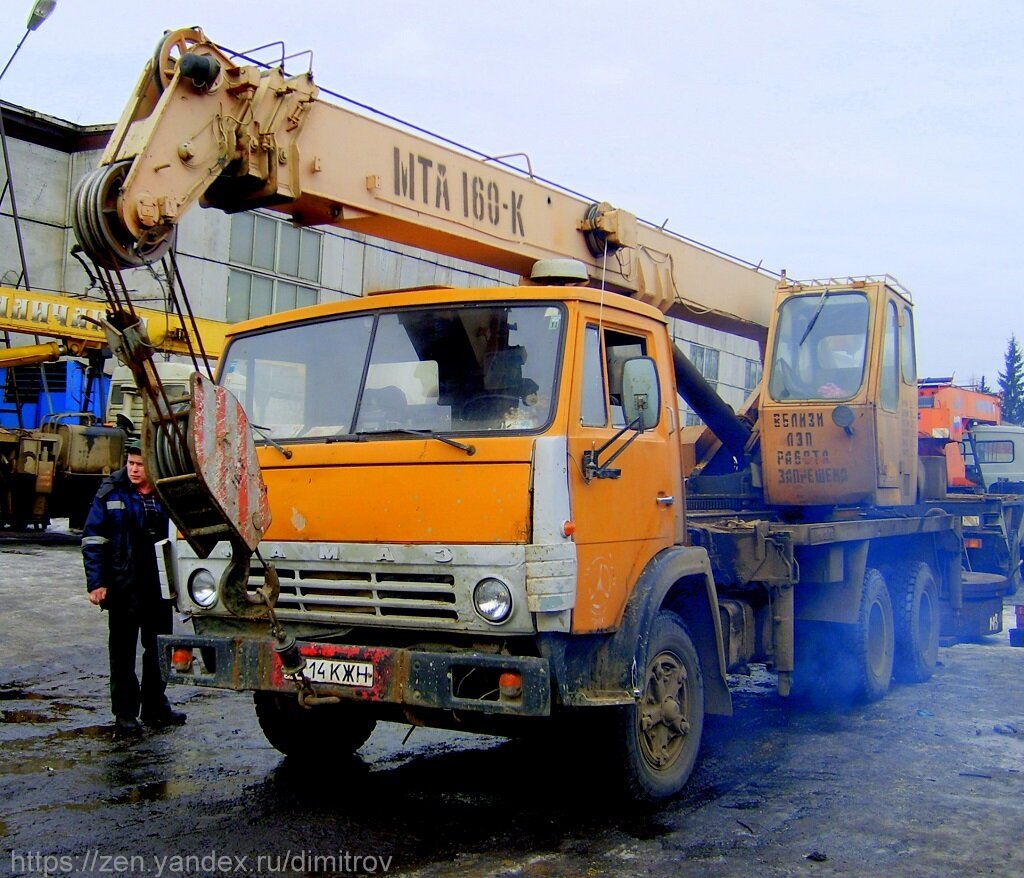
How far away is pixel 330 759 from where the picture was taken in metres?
6.05

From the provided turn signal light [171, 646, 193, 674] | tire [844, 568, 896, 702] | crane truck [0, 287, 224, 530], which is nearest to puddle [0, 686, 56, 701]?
turn signal light [171, 646, 193, 674]

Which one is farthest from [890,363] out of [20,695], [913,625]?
[20,695]

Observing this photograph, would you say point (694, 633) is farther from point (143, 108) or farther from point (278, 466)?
point (143, 108)

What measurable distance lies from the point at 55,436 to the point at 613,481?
589 inches

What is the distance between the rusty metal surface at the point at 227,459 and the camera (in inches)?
173

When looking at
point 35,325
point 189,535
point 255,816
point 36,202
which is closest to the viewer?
point 189,535

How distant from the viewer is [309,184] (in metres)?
5.64

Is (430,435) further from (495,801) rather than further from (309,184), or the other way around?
(495,801)

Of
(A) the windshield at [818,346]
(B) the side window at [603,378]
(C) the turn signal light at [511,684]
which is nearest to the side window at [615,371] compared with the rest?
(B) the side window at [603,378]

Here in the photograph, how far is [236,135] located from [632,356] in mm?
2239

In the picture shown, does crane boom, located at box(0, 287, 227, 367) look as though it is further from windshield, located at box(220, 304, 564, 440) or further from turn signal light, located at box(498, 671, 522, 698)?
turn signal light, located at box(498, 671, 522, 698)

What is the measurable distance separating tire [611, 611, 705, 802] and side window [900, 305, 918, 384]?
4.27 meters

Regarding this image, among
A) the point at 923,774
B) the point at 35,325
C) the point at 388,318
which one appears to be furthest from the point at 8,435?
the point at 923,774

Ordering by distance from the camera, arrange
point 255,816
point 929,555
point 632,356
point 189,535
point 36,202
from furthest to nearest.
A: point 36,202 < point 929,555 < point 632,356 < point 255,816 < point 189,535
